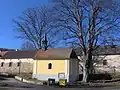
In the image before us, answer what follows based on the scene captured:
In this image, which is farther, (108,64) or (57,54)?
(108,64)

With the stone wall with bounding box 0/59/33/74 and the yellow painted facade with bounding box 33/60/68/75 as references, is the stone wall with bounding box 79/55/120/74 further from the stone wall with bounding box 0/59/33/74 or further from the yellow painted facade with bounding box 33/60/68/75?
the stone wall with bounding box 0/59/33/74

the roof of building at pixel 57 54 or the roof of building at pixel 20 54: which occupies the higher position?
the roof of building at pixel 20 54

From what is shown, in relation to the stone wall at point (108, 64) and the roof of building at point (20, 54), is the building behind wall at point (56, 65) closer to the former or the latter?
the stone wall at point (108, 64)

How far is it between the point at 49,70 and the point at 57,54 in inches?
134

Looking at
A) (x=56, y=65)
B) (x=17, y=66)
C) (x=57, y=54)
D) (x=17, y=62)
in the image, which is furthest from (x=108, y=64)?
(x=17, y=62)

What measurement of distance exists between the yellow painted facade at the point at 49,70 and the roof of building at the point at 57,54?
746 mm

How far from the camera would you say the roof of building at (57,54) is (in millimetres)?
54756

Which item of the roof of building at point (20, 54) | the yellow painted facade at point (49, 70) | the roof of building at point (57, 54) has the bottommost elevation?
the yellow painted facade at point (49, 70)

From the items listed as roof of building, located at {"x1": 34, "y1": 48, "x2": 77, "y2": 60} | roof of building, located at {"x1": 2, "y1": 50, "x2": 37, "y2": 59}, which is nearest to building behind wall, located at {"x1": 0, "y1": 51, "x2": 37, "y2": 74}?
roof of building, located at {"x1": 2, "y1": 50, "x2": 37, "y2": 59}

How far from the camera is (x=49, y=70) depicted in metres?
55.4

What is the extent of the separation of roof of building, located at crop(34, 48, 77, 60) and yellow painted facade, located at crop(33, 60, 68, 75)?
0.75 meters

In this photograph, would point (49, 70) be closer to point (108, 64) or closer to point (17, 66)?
point (108, 64)

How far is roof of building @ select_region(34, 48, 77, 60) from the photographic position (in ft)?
180

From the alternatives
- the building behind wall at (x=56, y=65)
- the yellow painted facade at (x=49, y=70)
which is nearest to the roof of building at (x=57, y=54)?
the building behind wall at (x=56, y=65)
